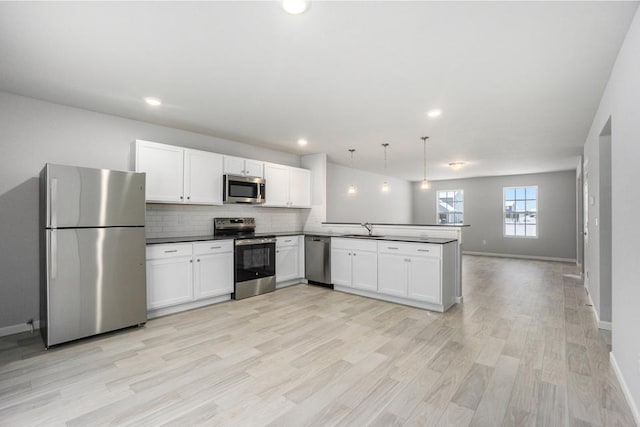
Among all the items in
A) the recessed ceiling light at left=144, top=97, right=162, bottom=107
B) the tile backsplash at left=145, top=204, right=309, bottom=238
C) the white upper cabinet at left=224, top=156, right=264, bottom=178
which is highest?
the recessed ceiling light at left=144, top=97, right=162, bottom=107

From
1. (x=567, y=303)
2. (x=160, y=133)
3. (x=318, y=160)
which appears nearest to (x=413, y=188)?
(x=318, y=160)

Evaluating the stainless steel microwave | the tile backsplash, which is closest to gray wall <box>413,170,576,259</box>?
the tile backsplash

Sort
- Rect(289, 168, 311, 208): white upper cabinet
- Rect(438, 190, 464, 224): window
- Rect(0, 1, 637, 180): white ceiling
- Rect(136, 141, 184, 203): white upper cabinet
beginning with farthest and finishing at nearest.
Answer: Rect(438, 190, 464, 224): window
Rect(289, 168, 311, 208): white upper cabinet
Rect(136, 141, 184, 203): white upper cabinet
Rect(0, 1, 637, 180): white ceiling

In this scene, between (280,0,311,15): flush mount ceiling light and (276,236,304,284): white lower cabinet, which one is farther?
(276,236,304,284): white lower cabinet

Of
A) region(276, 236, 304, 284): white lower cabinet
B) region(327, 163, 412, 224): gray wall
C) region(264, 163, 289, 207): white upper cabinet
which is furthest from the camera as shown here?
region(327, 163, 412, 224): gray wall

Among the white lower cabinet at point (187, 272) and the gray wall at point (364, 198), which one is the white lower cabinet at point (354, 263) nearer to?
the white lower cabinet at point (187, 272)

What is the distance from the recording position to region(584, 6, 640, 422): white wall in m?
1.87

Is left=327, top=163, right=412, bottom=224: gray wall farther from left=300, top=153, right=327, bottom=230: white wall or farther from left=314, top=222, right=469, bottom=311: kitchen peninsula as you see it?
left=314, top=222, right=469, bottom=311: kitchen peninsula

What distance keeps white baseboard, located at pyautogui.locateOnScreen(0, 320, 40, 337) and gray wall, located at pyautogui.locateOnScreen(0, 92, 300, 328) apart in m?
0.04

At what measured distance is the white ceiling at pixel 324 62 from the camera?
1.92 m

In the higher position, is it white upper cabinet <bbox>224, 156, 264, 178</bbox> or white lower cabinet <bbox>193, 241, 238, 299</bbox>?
white upper cabinet <bbox>224, 156, 264, 178</bbox>

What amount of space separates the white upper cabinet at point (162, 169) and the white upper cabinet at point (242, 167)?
27.4 inches

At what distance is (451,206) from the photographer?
1027 cm

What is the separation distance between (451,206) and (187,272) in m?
8.83
